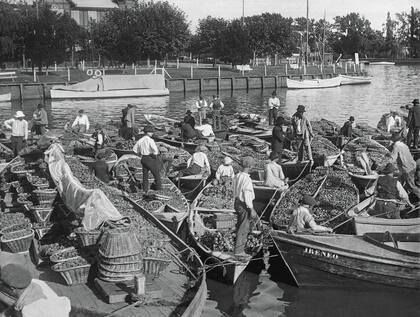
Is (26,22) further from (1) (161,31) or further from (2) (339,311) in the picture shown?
(2) (339,311)

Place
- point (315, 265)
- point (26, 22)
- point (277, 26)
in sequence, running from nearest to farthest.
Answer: point (315, 265) → point (26, 22) → point (277, 26)

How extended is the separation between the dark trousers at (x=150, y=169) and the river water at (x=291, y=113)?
443 centimetres

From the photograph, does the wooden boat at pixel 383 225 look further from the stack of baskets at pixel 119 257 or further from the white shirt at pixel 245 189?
the stack of baskets at pixel 119 257

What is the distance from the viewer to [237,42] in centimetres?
7912

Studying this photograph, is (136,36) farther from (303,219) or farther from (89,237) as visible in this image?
(89,237)

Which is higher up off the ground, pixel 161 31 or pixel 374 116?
pixel 161 31

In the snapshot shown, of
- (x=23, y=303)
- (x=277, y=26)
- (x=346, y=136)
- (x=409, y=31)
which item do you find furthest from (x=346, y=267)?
(x=409, y=31)

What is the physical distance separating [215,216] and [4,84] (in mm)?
43731

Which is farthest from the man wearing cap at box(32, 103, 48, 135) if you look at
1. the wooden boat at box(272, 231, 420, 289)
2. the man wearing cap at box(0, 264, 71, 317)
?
the man wearing cap at box(0, 264, 71, 317)

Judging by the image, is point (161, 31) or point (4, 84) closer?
point (4, 84)

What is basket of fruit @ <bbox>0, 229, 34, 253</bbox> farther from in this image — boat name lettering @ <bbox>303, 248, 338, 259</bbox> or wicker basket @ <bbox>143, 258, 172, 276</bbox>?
boat name lettering @ <bbox>303, 248, 338, 259</bbox>

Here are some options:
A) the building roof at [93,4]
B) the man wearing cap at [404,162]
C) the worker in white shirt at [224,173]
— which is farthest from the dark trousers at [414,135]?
the building roof at [93,4]

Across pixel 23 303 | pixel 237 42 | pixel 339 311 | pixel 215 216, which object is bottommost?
pixel 339 311

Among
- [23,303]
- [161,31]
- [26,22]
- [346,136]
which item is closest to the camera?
[23,303]
